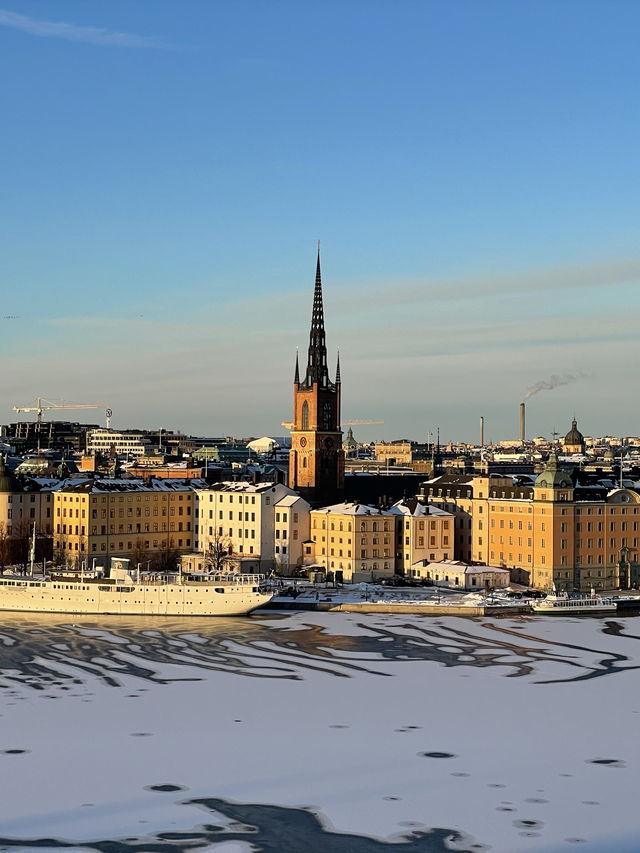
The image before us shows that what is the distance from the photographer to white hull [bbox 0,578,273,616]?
71438 mm

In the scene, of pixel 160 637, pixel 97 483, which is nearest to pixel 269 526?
pixel 97 483

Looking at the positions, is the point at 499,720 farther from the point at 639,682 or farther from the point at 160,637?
the point at 160,637

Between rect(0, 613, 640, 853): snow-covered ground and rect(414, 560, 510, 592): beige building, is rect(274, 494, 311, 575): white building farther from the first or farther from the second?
rect(0, 613, 640, 853): snow-covered ground

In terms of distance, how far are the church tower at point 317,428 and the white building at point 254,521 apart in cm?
876

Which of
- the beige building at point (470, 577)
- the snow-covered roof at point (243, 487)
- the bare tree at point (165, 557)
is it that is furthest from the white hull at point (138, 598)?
the snow-covered roof at point (243, 487)

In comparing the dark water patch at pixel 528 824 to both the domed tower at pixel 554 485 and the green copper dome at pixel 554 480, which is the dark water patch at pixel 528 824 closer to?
the domed tower at pixel 554 485

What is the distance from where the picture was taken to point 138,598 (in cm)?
7194

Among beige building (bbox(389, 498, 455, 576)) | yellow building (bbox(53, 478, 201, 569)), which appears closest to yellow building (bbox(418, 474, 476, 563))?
beige building (bbox(389, 498, 455, 576))

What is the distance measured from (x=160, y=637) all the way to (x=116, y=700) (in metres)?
16.6

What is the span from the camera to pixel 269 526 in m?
90.9

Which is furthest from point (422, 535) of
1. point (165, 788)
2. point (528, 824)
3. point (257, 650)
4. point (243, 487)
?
point (528, 824)

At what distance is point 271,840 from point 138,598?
4267 centimetres

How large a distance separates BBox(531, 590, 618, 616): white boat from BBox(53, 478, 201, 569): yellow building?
2698 cm

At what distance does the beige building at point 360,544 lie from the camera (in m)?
86.5
